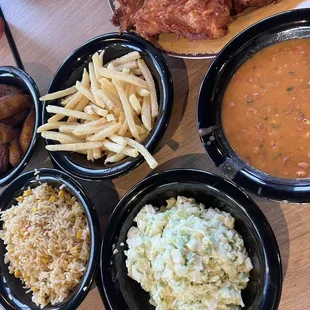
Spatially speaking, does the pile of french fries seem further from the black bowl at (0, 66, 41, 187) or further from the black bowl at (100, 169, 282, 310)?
the black bowl at (100, 169, 282, 310)

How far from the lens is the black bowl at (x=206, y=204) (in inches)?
73.6

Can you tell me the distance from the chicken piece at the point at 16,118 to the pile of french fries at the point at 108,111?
0.33 m

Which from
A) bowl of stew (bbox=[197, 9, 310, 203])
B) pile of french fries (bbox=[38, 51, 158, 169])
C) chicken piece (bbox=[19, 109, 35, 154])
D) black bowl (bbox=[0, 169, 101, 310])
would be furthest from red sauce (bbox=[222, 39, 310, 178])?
chicken piece (bbox=[19, 109, 35, 154])

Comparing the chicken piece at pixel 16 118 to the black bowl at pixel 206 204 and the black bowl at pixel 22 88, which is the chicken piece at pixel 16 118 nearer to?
the black bowl at pixel 22 88

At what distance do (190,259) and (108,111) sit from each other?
0.87 metres

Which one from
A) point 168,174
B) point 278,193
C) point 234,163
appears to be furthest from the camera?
point 168,174

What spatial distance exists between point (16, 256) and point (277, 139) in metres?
1.50

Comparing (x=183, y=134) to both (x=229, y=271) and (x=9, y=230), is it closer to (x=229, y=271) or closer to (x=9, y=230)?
(x=229, y=271)

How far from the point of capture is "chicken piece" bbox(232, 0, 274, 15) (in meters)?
2.01

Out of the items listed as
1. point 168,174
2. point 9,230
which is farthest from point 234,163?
point 9,230

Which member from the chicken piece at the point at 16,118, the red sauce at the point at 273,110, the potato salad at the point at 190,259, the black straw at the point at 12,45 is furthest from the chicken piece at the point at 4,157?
the red sauce at the point at 273,110

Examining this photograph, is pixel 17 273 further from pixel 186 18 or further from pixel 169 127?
pixel 186 18

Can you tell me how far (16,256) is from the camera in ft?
7.89

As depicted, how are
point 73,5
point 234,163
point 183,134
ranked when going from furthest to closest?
point 73,5 → point 183,134 → point 234,163
